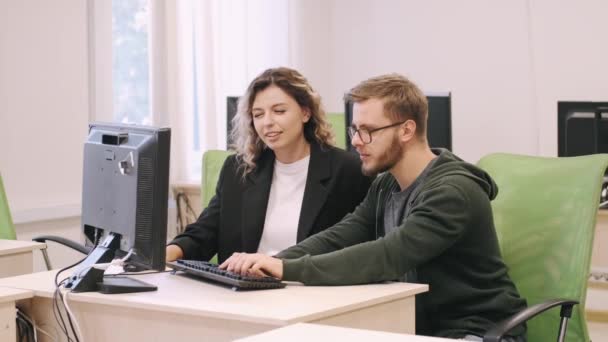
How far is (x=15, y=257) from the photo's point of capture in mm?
3105

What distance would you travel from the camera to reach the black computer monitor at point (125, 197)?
82.8 inches

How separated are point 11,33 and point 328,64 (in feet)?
8.90

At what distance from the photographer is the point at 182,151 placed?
17.0 feet

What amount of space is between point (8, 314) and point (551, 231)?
1403 mm

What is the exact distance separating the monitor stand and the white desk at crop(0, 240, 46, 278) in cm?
86

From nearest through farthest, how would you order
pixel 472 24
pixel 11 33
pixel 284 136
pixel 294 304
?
pixel 294 304, pixel 284 136, pixel 11 33, pixel 472 24

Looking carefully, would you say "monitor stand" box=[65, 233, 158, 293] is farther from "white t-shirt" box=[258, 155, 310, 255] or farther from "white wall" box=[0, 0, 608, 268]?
"white wall" box=[0, 0, 608, 268]

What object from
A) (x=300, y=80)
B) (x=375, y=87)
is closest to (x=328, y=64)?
(x=300, y=80)

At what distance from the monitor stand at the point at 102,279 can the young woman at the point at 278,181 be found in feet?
1.61

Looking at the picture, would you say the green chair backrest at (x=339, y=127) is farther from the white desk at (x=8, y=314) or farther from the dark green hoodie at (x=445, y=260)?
the white desk at (x=8, y=314)

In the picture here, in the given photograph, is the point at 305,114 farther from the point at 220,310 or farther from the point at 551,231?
the point at 220,310

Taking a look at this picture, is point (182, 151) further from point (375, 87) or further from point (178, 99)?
point (375, 87)

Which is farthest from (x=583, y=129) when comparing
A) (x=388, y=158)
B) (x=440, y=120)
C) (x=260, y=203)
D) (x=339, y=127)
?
(x=388, y=158)

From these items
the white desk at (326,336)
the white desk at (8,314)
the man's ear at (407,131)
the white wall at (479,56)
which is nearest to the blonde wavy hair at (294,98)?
the man's ear at (407,131)
